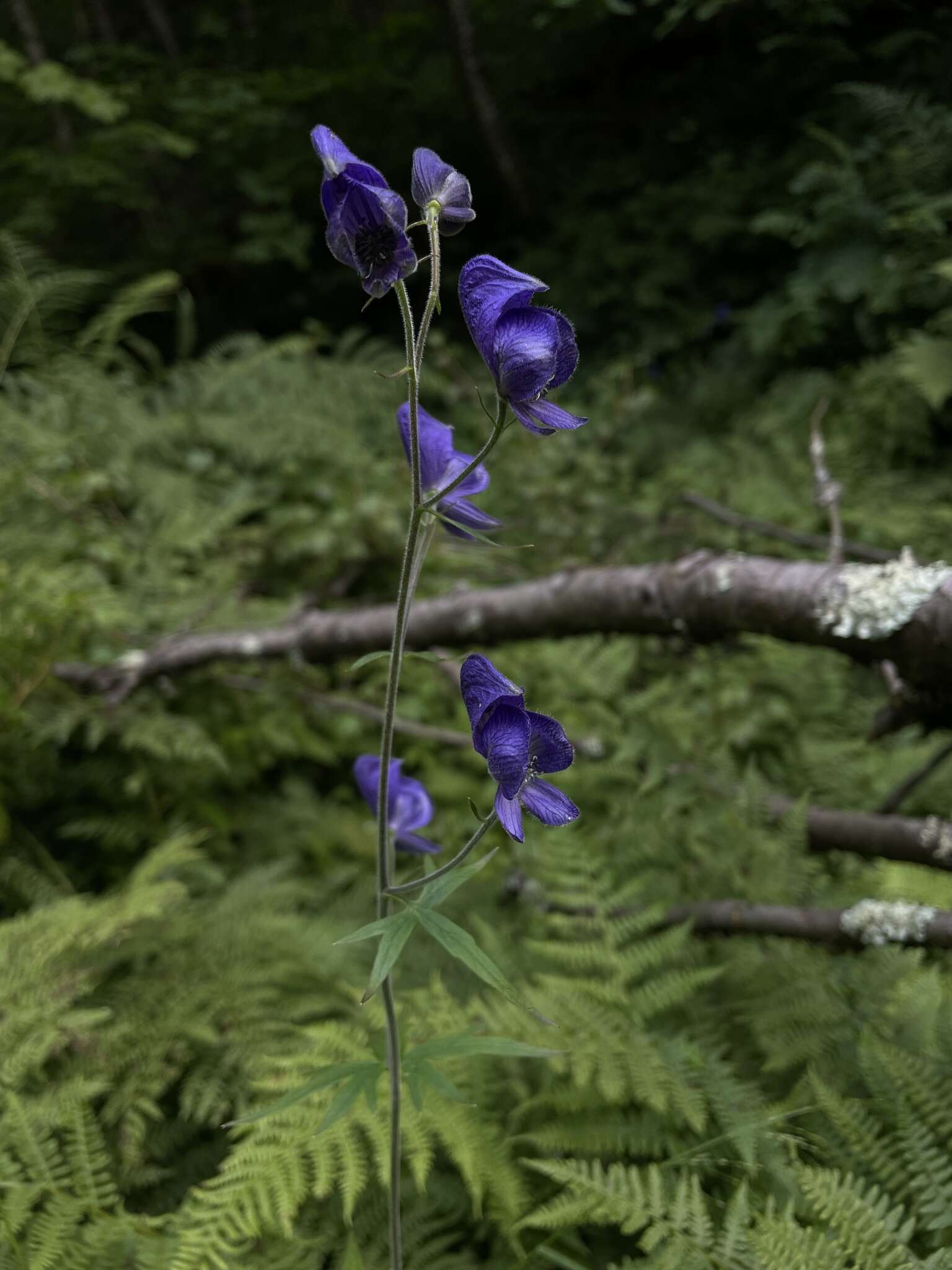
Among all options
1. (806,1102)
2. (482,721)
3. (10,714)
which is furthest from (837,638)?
(10,714)

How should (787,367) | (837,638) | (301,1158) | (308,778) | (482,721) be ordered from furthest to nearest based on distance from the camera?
(787,367) → (308,778) → (837,638) → (301,1158) → (482,721)

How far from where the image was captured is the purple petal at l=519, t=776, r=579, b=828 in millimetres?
1011

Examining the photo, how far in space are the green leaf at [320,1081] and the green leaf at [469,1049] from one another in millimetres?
68

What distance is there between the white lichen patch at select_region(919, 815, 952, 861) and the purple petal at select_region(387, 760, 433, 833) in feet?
3.98

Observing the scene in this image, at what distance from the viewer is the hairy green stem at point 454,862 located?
100 cm

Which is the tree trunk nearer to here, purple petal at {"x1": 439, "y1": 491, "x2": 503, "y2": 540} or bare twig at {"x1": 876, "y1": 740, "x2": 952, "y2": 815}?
bare twig at {"x1": 876, "y1": 740, "x2": 952, "y2": 815}

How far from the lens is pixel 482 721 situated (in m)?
0.99

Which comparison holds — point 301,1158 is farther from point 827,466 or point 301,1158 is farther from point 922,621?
point 827,466

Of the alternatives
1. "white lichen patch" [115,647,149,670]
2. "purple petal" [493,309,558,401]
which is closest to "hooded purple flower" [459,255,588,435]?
"purple petal" [493,309,558,401]

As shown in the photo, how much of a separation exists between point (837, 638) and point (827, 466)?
2.69m

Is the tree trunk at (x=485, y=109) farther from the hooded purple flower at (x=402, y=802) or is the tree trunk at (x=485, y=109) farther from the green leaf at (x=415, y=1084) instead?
the green leaf at (x=415, y=1084)

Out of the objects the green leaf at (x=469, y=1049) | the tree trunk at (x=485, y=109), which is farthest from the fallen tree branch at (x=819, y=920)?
the tree trunk at (x=485, y=109)

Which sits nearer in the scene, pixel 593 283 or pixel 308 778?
pixel 308 778

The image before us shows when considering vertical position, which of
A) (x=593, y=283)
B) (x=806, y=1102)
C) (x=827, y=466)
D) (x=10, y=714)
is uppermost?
(x=593, y=283)
